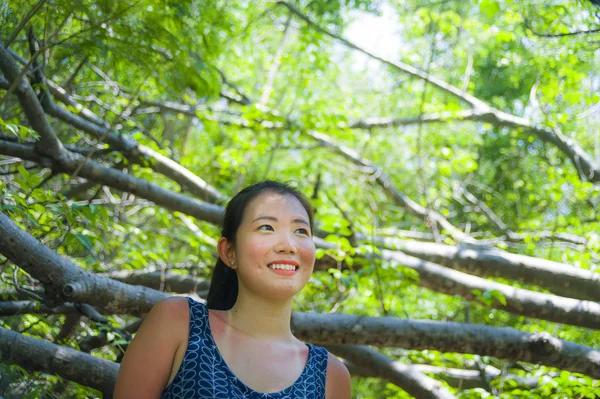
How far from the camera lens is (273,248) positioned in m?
2.11

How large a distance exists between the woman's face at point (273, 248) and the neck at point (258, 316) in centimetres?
4

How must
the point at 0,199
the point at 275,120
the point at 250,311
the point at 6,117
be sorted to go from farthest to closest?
the point at 275,120, the point at 6,117, the point at 0,199, the point at 250,311

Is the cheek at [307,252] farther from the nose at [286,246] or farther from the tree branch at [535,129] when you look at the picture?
the tree branch at [535,129]

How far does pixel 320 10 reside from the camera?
7.20 metres

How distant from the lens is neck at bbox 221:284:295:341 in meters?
2.13

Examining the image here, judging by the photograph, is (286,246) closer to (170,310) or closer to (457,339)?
(170,310)

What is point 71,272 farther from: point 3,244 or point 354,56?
point 354,56

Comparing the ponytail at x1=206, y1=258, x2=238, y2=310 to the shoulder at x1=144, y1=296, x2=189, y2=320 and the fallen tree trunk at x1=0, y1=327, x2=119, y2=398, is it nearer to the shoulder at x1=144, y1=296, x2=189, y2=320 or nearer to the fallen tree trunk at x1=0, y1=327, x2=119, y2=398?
the shoulder at x1=144, y1=296, x2=189, y2=320

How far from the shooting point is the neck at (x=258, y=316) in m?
2.13

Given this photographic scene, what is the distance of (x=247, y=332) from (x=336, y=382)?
36 centimetres

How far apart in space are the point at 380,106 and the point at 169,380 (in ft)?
34.0

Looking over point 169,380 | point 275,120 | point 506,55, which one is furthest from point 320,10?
point 169,380

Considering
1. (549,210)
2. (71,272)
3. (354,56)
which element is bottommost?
(71,272)

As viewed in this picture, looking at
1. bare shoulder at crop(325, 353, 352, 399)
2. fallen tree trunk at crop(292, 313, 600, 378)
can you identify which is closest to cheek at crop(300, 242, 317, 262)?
bare shoulder at crop(325, 353, 352, 399)
